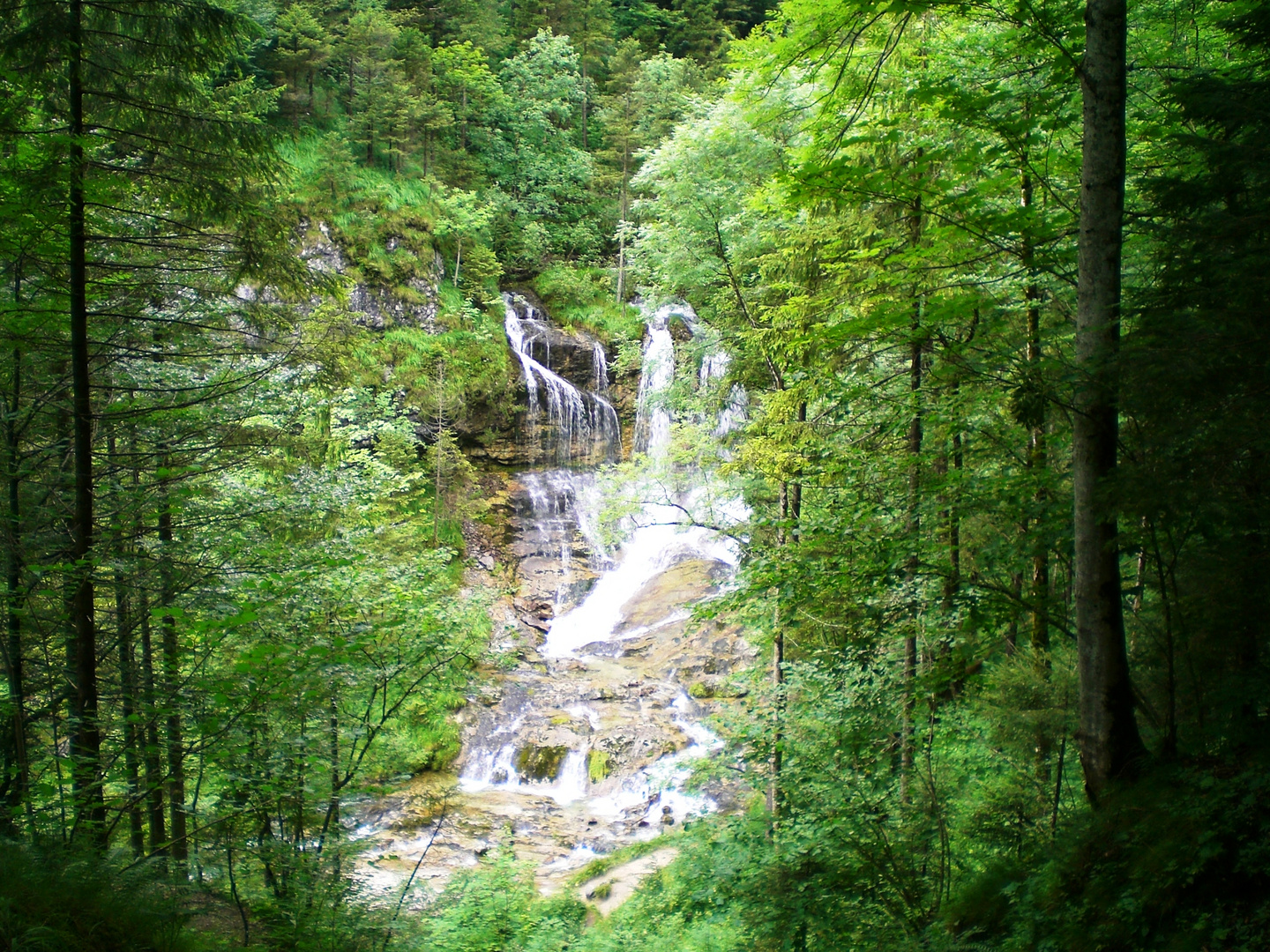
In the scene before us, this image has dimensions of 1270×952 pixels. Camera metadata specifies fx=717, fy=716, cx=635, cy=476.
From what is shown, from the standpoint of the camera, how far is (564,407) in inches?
937

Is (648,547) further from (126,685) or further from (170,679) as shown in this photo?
(126,685)

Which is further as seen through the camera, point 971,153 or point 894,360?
point 894,360

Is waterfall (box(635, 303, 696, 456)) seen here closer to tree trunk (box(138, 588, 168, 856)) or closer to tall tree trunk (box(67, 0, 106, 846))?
tree trunk (box(138, 588, 168, 856))

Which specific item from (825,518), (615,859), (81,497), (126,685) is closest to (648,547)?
(615,859)

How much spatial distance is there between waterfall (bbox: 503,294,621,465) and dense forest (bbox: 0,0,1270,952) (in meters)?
13.4

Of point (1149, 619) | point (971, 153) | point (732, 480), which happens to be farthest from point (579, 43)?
point (1149, 619)

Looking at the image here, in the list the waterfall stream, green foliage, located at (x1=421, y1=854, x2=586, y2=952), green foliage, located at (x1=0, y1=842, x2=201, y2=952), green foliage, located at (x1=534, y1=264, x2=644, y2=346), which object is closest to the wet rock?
the waterfall stream

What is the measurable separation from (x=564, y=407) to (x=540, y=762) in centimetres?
1259

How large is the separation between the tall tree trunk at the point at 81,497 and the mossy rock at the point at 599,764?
31.6ft

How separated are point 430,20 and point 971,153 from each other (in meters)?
31.8

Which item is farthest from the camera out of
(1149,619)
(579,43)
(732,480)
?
(579,43)

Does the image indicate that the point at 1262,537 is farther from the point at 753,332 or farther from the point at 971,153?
the point at 753,332

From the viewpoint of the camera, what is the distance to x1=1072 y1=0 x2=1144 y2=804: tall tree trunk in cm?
344

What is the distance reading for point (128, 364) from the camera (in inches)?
279
